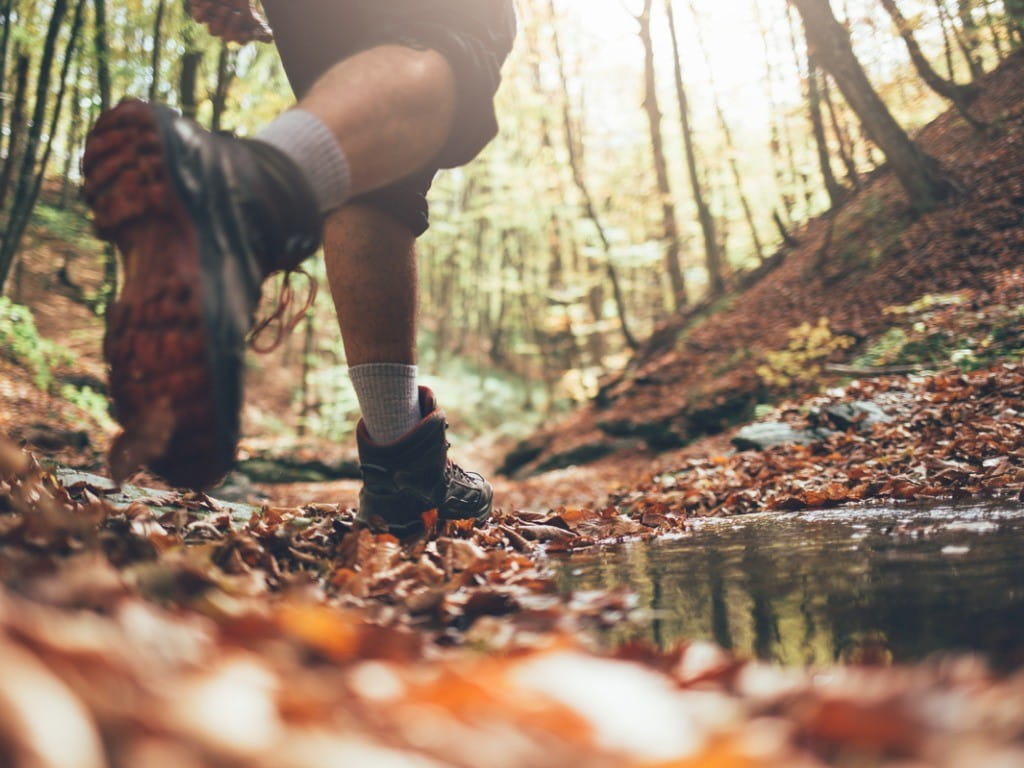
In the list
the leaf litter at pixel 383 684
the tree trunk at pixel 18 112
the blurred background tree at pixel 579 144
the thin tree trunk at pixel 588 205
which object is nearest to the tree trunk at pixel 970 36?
the blurred background tree at pixel 579 144

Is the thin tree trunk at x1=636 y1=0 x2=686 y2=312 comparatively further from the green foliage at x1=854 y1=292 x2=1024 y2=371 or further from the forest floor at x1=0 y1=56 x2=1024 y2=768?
the forest floor at x1=0 y1=56 x2=1024 y2=768

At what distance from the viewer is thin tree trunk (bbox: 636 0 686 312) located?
1519 cm

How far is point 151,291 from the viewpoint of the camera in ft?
3.95

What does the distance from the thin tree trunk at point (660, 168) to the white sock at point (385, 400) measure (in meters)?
14.0

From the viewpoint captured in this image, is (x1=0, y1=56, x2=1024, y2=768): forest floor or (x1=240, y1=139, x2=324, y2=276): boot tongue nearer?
(x1=0, y1=56, x2=1024, y2=768): forest floor

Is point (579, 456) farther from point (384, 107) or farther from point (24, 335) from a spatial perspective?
point (384, 107)

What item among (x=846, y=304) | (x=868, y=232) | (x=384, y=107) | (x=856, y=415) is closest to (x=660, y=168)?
(x=868, y=232)

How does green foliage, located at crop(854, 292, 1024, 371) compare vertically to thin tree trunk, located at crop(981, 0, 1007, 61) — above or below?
Result: below

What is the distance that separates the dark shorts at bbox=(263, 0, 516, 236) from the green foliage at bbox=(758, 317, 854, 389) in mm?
7029

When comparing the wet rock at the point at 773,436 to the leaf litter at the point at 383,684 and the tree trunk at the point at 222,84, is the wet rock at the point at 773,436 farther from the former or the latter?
the tree trunk at the point at 222,84

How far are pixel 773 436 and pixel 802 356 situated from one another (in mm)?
4028

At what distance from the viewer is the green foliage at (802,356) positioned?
8.39 m

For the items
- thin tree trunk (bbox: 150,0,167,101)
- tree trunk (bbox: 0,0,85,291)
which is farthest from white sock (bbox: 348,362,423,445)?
thin tree trunk (bbox: 150,0,167,101)

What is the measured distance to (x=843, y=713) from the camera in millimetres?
584
